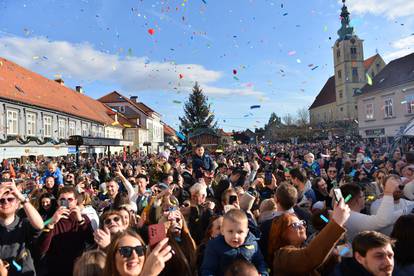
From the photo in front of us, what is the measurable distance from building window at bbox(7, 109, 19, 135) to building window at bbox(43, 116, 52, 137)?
3.78m

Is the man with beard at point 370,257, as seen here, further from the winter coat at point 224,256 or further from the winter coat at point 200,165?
the winter coat at point 200,165

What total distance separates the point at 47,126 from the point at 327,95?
67.2m

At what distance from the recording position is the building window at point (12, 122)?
900 inches

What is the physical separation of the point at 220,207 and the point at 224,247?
87.7 inches

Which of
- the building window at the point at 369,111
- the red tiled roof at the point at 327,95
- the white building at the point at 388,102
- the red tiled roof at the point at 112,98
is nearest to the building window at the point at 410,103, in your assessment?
the white building at the point at 388,102

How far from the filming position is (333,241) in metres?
2.45

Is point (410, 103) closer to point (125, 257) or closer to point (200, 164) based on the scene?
point (200, 164)

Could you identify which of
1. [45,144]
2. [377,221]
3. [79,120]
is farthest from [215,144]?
[377,221]

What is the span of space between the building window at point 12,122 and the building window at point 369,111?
37670 mm

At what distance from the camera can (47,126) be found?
92.5 ft

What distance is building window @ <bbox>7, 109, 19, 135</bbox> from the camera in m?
22.9

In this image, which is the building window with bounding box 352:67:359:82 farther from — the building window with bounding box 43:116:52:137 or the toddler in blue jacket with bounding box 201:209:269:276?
the toddler in blue jacket with bounding box 201:209:269:276

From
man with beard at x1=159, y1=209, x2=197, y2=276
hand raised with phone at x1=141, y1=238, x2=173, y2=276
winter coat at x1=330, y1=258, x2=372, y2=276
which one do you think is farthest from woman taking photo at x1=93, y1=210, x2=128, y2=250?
winter coat at x1=330, y1=258, x2=372, y2=276

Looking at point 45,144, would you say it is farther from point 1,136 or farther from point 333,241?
point 333,241
